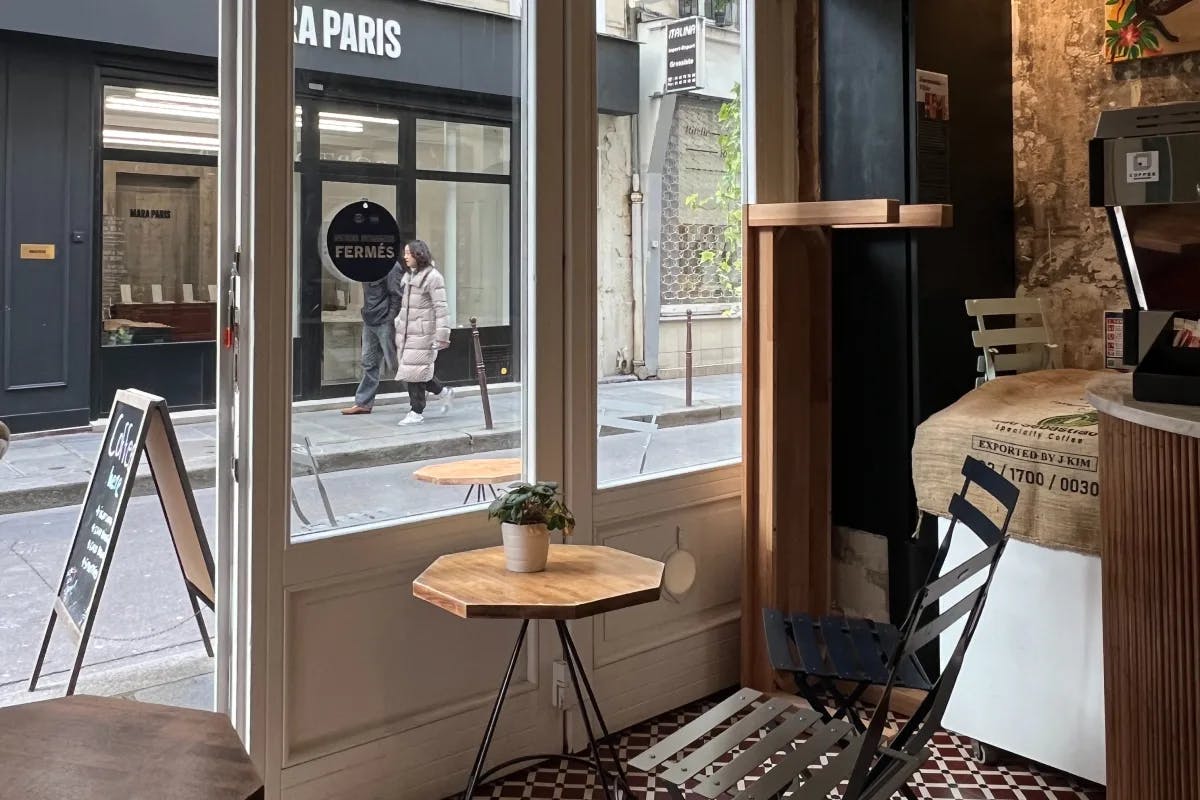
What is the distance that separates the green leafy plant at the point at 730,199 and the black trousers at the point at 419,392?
1164 mm

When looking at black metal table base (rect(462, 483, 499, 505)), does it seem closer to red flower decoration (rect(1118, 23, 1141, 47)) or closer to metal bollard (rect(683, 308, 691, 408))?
metal bollard (rect(683, 308, 691, 408))

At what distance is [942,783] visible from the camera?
286 cm

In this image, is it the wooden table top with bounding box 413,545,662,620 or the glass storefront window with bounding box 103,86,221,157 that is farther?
the glass storefront window with bounding box 103,86,221,157

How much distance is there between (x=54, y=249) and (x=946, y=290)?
4634 millimetres

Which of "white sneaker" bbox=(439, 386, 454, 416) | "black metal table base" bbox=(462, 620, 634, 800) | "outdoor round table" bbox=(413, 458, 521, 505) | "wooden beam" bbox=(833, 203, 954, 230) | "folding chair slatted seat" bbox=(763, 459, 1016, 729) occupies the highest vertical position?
"wooden beam" bbox=(833, 203, 954, 230)

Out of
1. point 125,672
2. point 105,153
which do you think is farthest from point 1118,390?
point 105,153

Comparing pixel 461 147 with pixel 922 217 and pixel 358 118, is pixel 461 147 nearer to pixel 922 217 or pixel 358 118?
pixel 358 118

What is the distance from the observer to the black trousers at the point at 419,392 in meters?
2.72

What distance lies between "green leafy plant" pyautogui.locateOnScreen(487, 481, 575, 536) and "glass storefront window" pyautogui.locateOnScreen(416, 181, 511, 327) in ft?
1.97

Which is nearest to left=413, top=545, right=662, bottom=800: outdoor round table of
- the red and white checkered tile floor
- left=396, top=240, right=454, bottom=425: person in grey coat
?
the red and white checkered tile floor

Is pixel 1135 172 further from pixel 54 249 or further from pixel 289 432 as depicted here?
pixel 54 249

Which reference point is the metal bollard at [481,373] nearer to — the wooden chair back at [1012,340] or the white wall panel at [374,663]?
the white wall panel at [374,663]

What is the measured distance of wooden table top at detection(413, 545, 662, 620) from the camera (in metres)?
2.18

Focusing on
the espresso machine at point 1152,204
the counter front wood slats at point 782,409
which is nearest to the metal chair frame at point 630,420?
the counter front wood slats at point 782,409
